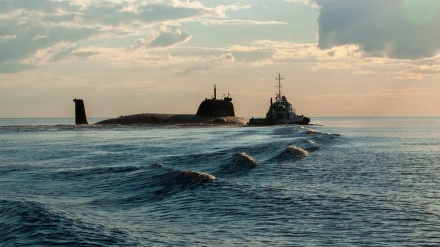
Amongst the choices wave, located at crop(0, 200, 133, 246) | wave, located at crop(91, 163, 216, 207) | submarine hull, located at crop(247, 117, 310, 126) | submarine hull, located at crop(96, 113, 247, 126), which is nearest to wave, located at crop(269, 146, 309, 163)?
wave, located at crop(91, 163, 216, 207)

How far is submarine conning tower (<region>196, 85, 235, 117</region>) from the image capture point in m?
179

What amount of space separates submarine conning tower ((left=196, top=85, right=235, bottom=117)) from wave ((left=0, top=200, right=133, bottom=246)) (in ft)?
525

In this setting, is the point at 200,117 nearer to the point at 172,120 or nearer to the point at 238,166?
the point at 172,120

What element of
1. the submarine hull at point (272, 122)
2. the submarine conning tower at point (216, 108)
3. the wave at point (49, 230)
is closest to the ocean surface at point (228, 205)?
the wave at point (49, 230)

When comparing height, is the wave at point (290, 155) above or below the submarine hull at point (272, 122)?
below

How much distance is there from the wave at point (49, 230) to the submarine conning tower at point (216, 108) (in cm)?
16013

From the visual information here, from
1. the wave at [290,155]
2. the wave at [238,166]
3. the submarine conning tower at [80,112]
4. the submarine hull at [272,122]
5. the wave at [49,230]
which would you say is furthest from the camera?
the submarine conning tower at [80,112]

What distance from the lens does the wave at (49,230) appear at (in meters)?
14.3

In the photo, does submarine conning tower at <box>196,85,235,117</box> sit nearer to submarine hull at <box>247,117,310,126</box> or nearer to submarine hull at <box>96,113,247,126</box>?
submarine hull at <box>96,113,247,126</box>

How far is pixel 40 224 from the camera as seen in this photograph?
1614 cm

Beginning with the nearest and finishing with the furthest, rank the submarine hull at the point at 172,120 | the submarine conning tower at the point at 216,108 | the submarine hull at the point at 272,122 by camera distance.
Answer: the submarine hull at the point at 272,122 < the submarine hull at the point at 172,120 < the submarine conning tower at the point at 216,108

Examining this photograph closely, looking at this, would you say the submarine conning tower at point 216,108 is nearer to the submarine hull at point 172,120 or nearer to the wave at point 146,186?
the submarine hull at point 172,120

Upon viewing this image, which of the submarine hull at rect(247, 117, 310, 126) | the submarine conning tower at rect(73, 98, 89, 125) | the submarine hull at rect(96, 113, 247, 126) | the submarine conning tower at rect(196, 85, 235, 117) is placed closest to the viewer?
the submarine hull at rect(247, 117, 310, 126)

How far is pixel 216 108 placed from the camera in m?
179
